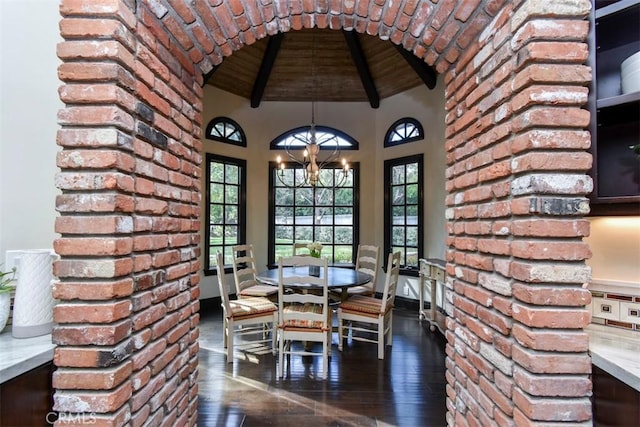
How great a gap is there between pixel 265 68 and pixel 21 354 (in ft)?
15.4

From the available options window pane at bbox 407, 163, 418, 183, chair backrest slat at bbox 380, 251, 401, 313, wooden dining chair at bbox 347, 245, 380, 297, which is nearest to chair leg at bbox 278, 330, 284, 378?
chair backrest slat at bbox 380, 251, 401, 313

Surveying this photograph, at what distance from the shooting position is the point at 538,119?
103 cm

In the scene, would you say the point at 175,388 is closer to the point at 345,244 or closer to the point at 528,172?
the point at 528,172

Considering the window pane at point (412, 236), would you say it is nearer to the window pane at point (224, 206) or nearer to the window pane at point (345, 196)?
the window pane at point (345, 196)

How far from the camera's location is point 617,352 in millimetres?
1143

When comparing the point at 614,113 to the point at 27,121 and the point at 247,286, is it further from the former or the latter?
the point at 247,286

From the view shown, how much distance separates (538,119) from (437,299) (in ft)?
11.9

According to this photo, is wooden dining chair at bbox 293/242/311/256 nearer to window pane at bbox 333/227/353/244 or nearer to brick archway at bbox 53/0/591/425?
window pane at bbox 333/227/353/244

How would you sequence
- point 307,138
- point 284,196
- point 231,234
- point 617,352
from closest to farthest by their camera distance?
point 617,352
point 231,234
point 307,138
point 284,196

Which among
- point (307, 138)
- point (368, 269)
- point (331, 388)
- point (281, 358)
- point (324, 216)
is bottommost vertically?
point (331, 388)

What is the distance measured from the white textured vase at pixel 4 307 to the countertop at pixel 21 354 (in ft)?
0.18

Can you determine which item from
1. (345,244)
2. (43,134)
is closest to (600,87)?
(43,134)

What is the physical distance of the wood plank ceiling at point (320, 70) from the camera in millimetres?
4555

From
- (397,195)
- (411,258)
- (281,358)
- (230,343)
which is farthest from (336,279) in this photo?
(397,195)
